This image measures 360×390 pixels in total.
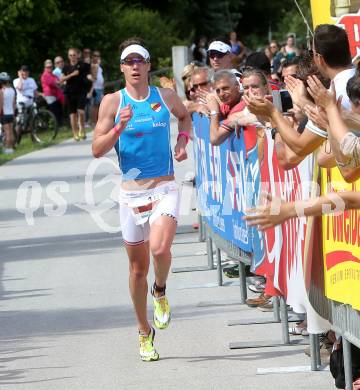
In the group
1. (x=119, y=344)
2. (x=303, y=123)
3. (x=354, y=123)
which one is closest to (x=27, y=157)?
(x=119, y=344)

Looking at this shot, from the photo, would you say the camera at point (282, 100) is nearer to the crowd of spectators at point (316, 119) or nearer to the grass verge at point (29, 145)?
the crowd of spectators at point (316, 119)

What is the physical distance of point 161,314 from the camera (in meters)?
9.19

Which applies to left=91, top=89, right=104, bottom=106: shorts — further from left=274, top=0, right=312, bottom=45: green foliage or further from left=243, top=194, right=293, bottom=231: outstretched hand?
left=243, top=194, right=293, bottom=231: outstretched hand

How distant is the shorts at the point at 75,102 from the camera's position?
31.1 m

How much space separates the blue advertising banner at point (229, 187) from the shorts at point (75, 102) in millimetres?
17806

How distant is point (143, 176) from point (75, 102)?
22244mm

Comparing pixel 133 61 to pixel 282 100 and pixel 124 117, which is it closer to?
pixel 124 117

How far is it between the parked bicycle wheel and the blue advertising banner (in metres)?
18.3

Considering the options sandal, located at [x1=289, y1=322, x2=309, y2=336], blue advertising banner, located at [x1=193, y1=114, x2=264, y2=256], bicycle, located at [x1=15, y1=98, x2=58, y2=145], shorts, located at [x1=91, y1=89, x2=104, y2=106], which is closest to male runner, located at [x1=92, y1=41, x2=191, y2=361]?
blue advertising banner, located at [x1=193, y1=114, x2=264, y2=256]

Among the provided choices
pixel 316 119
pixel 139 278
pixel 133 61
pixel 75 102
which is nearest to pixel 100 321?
pixel 139 278

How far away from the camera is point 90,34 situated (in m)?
47.7

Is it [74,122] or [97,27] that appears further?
[97,27]

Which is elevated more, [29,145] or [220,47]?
[220,47]

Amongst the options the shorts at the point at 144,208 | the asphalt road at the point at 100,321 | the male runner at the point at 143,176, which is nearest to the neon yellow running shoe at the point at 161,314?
the male runner at the point at 143,176
